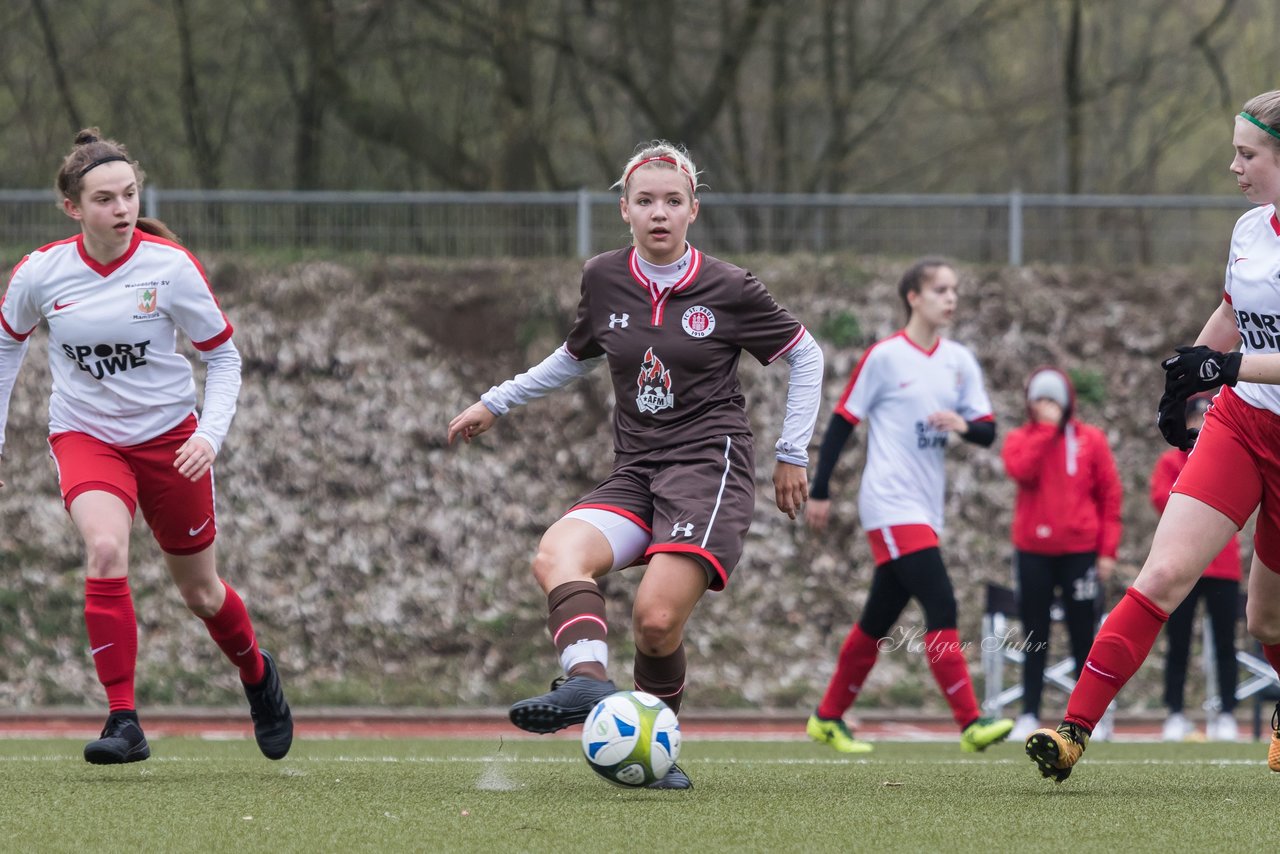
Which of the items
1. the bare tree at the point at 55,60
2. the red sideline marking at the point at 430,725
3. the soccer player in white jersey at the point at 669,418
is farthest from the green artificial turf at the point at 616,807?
the bare tree at the point at 55,60

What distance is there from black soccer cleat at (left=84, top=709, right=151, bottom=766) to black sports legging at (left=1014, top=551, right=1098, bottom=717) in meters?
5.93

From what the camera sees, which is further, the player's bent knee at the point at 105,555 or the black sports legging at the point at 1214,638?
the black sports legging at the point at 1214,638

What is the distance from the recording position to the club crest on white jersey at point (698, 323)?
218 inches

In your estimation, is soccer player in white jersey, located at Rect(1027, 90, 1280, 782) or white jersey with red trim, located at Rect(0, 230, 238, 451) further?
white jersey with red trim, located at Rect(0, 230, 238, 451)

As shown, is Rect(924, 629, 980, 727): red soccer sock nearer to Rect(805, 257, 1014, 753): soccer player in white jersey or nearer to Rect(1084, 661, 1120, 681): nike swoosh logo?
Rect(805, 257, 1014, 753): soccer player in white jersey

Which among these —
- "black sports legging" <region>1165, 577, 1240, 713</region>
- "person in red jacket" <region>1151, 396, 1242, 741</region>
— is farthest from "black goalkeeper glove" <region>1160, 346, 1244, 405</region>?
"black sports legging" <region>1165, 577, 1240, 713</region>

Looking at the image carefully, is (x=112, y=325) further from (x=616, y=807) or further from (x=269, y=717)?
(x=616, y=807)

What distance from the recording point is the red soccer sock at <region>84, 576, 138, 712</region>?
19.0 ft

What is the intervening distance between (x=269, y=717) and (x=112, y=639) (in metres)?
0.84

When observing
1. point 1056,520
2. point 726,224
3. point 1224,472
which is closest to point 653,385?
point 1224,472

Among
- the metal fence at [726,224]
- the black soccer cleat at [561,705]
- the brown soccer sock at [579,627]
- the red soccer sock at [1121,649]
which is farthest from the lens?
the metal fence at [726,224]

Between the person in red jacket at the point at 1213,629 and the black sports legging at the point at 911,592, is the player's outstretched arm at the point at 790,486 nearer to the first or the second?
the black sports legging at the point at 911,592

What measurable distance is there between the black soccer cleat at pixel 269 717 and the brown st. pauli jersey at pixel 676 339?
6.20 feet

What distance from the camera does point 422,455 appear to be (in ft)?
Answer: 47.9
